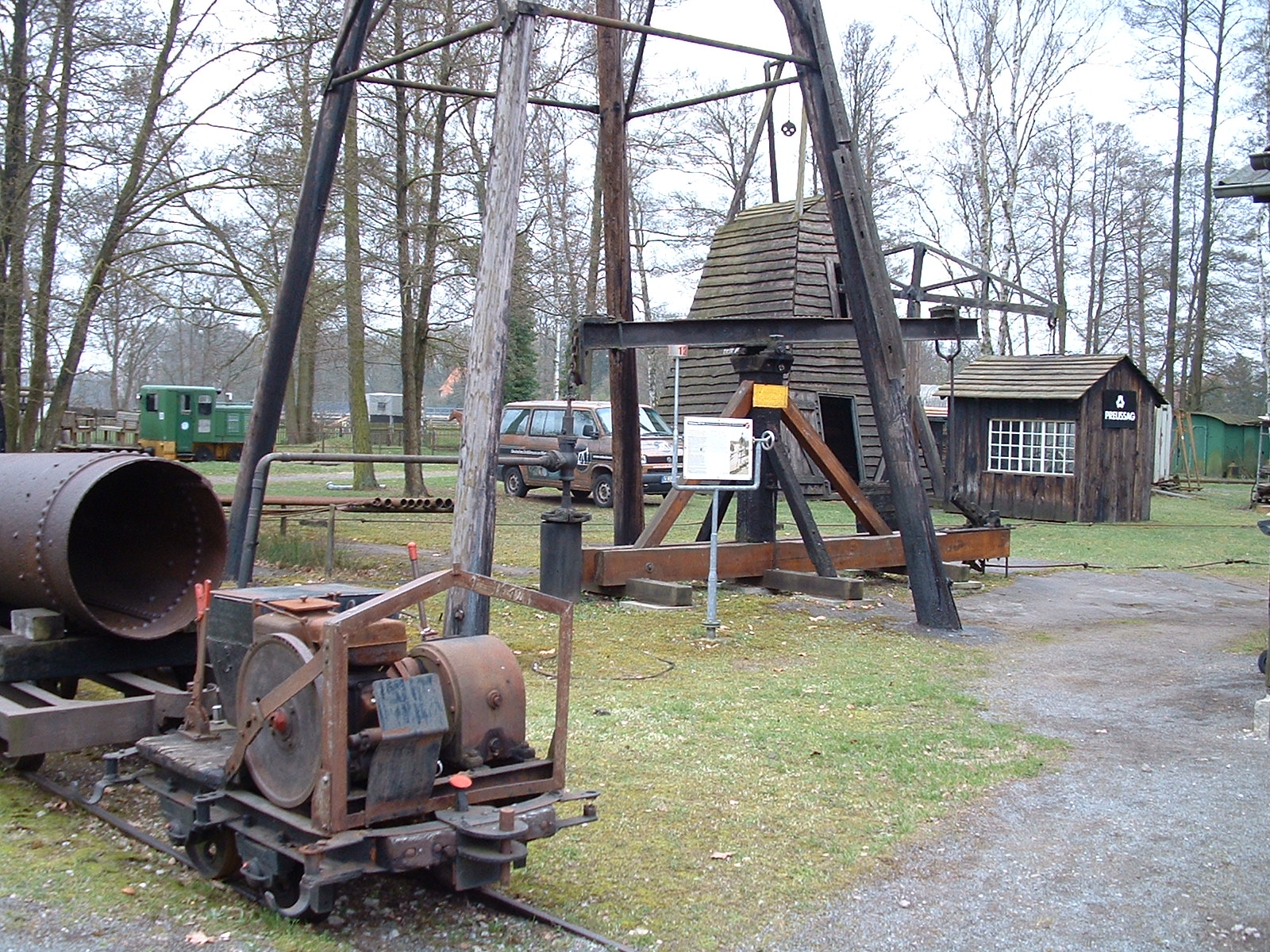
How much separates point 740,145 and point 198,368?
179 feet

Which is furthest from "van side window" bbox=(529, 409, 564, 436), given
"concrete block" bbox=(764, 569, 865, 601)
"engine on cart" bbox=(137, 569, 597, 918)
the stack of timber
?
"engine on cart" bbox=(137, 569, 597, 918)

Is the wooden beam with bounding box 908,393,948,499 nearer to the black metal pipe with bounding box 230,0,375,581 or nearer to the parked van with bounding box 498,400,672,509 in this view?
the black metal pipe with bounding box 230,0,375,581

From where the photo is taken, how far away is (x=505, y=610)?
11.9 metres

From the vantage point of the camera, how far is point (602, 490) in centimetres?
2466

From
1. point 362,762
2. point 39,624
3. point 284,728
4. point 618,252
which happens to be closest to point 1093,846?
point 362,762

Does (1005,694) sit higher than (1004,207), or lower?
lower

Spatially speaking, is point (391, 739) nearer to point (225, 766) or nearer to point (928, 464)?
point (225, 766)

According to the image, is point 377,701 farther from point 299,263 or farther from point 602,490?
point 602,490

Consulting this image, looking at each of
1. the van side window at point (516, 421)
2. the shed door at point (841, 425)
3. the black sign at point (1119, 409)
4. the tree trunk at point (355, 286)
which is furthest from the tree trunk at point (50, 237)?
the black sign at point (1119, 409)

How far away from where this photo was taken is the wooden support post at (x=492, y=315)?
26.7ft

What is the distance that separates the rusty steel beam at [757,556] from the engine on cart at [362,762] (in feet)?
24.0

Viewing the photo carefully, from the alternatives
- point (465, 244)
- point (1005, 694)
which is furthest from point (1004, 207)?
point (1005, 694)

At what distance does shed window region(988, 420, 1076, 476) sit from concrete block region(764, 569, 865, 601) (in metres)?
14.2

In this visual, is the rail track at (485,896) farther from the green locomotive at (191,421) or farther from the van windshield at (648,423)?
the green locomotive at (191,421)
